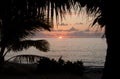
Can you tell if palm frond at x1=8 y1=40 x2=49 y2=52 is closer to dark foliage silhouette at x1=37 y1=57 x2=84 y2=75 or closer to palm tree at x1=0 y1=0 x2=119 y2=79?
dark foliage silhouette at x1=37 y1=57 x2=84 y2=75

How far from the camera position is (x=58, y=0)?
10.3 feet

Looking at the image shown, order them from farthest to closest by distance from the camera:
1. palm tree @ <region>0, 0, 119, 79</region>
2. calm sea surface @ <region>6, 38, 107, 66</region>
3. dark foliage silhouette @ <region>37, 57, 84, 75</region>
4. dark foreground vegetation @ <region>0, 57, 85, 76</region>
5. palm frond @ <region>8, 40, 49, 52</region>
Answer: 1. calm sea surface @ <region>6, 38, 107, 66</region>
2. dark foliage silhouette @ <region>37, 57, 84, 75</region>
3. dark foreground vegetation @ <region>0, 57, 85, 76</region>
4. palm frond @ <region>8, 40, 49, 52</region>
5. palm tree @ <region>0, 0, 119, 79</region>

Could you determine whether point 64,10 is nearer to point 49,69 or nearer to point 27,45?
point 27,45

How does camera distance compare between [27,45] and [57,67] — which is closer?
[27,45]

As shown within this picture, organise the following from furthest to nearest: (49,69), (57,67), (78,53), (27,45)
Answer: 1. (78,53)
2. (57,67)
3. (49,69)
4. (27,45)

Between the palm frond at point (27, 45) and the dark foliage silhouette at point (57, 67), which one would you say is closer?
the palm frond at point (27, 45)

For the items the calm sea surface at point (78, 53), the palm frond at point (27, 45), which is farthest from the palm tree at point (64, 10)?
the calm sea surface at point (78, 53)

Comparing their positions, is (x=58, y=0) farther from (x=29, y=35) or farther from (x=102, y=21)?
(x=29, y=35)

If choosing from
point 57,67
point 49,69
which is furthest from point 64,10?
point 57,67

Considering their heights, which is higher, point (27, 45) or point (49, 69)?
point (27, 45)

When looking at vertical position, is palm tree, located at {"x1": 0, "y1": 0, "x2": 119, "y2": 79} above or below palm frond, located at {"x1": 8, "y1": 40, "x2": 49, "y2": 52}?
above

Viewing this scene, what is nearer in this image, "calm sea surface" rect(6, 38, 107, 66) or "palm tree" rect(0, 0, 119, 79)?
"palm tree" rect(0, 0, 119, 79)

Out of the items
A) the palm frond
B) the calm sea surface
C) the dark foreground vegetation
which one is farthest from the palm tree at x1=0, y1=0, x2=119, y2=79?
the calm sea surface

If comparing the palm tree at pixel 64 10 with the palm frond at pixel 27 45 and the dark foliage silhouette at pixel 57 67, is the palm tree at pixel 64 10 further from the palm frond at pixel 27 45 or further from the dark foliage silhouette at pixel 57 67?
the dark foliage silhouette at pixel 57 67
